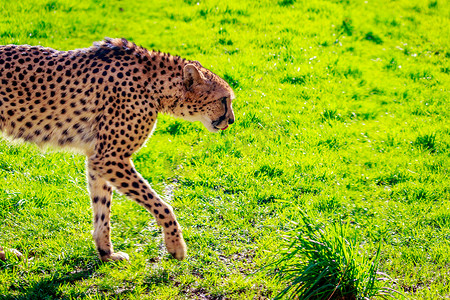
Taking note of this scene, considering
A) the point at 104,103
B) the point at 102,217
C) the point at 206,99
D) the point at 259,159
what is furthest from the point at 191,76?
the point at 259,159

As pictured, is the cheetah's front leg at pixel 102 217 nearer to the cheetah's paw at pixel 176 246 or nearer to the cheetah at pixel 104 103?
the cheetah at pixel 104 103

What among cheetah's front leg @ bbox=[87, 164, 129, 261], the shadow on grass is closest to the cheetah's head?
cheetah's front leg @ bbox=[87, 164, 129, 261]

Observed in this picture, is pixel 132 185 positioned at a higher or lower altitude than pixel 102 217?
higher

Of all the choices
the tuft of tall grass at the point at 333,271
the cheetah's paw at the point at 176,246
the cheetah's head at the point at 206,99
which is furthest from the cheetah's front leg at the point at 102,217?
the tuft of tall grass at the point at 333,271

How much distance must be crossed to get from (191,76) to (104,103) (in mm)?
769

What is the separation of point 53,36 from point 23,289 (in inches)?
221

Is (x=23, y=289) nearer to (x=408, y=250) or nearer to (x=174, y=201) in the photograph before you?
(x=174, y=201)

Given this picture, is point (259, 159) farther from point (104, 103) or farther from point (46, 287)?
point (46, 287)

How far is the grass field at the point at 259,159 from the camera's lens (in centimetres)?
486

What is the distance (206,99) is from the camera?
5.03 m

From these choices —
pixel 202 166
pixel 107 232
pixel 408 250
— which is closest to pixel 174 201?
pixel 202 166

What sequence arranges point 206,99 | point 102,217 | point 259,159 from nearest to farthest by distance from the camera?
point 102,217 → point 206,99 → point 259,159

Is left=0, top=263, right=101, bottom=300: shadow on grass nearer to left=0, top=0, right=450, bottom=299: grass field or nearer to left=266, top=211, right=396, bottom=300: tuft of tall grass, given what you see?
left=0, top=0, right=450, bottom=299: grass field

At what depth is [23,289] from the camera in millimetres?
4539
